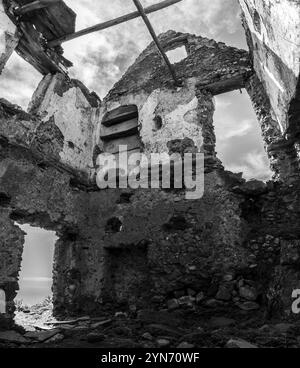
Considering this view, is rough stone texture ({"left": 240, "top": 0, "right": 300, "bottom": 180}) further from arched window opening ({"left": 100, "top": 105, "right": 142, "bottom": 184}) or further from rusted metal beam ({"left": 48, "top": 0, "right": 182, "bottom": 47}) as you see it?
arched window opening ({"left": 100, "top": 105, "right": 142, "bottom": 184})

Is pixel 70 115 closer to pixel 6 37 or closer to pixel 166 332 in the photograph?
pixel 6 37

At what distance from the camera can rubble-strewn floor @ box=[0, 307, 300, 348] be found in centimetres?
297

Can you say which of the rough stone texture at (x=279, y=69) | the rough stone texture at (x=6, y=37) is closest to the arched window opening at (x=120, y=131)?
the rough stone texture at (x=6, y=37)

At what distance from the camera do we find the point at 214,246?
485 cm

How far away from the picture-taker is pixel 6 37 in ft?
17.4

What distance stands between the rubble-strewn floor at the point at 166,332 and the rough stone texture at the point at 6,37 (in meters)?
4.20

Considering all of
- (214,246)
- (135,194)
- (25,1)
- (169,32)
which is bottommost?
(214,246)

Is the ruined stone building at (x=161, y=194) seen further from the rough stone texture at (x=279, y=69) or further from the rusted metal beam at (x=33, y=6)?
the rusted metal beam at (x=33, y=6)

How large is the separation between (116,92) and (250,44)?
3.21 meters

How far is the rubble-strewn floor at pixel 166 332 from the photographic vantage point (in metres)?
2.97

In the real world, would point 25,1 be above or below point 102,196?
above

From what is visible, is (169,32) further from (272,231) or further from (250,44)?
(272,231)

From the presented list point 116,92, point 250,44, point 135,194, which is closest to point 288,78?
point 250,44

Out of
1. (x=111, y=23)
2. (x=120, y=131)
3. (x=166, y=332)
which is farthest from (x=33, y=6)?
(x=166, y=332)
